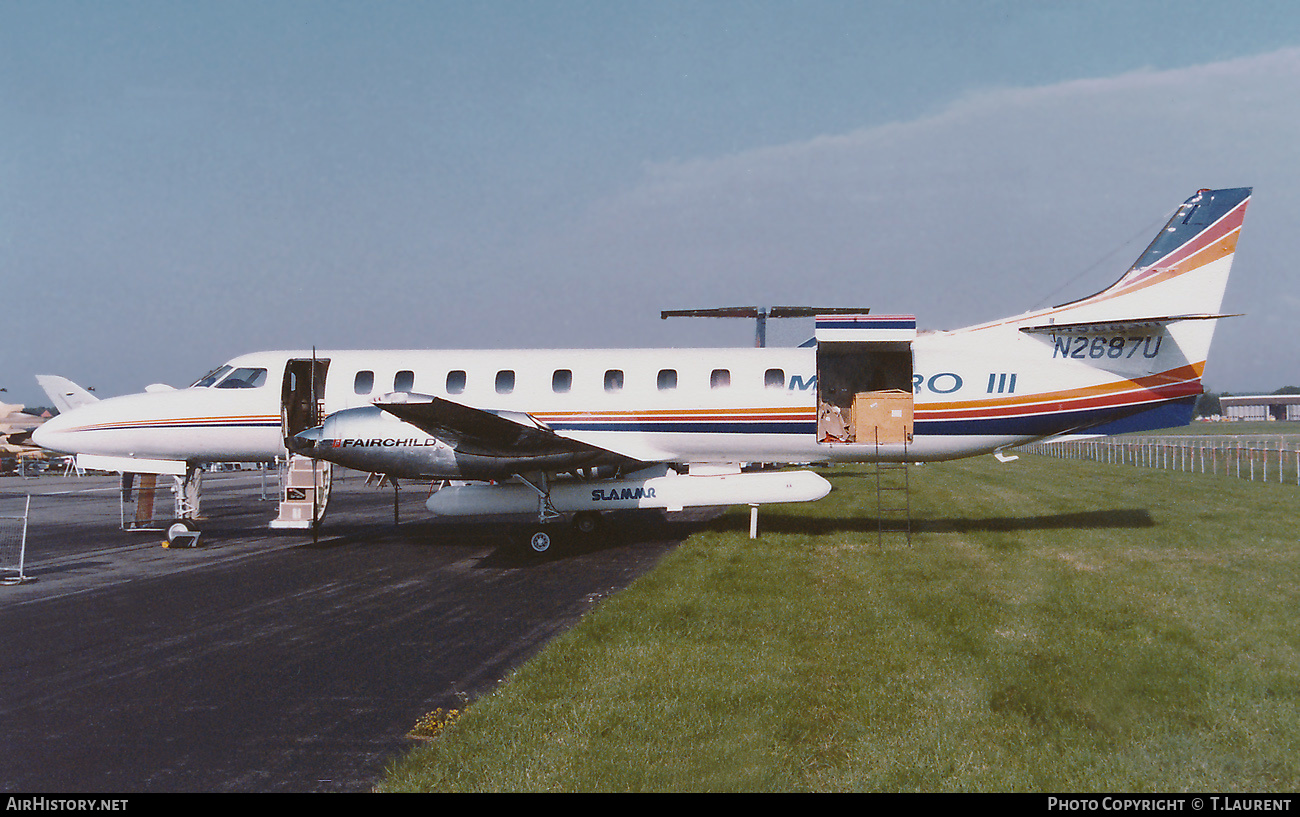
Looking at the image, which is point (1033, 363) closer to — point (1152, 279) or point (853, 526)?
point (1152, 279)

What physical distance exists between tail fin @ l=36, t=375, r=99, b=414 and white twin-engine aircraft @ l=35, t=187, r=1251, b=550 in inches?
651

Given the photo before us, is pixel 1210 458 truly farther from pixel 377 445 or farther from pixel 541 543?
pixel 377 445

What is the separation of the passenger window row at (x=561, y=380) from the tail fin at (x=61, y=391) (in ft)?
55.1

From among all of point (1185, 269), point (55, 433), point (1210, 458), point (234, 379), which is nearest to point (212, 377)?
point (234, 379)

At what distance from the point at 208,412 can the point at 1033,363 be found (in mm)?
15989

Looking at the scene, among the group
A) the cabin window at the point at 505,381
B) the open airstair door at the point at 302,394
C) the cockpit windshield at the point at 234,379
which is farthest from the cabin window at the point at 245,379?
the cabin window at the point at 505,381

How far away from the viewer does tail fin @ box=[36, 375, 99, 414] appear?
87.1ft

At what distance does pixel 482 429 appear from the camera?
13141 mm

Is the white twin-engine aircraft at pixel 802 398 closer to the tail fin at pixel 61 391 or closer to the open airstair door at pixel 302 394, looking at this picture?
the open airstair door at pixel 302 394

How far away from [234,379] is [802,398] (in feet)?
37.9

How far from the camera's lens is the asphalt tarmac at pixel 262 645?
5.50 meters

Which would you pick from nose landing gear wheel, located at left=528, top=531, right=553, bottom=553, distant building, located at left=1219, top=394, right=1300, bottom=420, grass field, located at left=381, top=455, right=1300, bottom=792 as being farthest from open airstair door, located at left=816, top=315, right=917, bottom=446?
distant building, located at left=1219, top=394, right=1300, bottom=420
